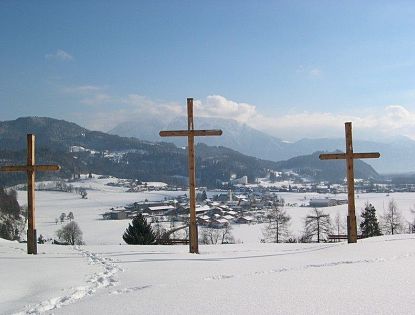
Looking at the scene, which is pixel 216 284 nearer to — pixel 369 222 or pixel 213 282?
pixel 213 282

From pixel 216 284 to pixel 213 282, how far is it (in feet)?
0.78

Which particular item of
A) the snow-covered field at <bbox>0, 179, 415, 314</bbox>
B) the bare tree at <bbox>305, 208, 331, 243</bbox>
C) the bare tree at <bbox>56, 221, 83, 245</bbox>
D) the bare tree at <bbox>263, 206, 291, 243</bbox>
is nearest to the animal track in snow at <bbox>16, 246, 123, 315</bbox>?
the snow-covered field at <bbox>0, 179, 415, 314</bbox>

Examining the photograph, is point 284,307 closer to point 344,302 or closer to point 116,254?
point 344,302

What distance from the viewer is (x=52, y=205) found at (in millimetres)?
124875

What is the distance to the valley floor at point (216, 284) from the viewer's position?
590cm

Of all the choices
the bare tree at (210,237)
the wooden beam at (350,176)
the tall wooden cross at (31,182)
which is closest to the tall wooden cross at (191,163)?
the tall wooden cross at (31,182)

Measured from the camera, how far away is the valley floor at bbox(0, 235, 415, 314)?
5902 millimetres

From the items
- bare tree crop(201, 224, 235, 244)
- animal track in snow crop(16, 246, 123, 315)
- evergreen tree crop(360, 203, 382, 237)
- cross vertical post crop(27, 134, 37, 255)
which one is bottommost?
bare tree crop(201, 224, 235, 244)

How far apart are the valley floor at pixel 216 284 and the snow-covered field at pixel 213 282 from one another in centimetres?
1

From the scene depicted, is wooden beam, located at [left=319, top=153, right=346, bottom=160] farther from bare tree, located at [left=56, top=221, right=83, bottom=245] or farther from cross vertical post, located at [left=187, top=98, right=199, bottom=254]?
bare tree, located at [left=56, top=221, right=83, bottom=245]

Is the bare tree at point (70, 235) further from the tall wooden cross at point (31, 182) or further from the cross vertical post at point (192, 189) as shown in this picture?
the cross vertical post at point (192, 189)

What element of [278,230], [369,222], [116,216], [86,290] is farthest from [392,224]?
[116,216]

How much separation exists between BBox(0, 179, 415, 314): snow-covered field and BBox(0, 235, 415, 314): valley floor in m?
0.01

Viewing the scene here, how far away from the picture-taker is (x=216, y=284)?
7.52m
